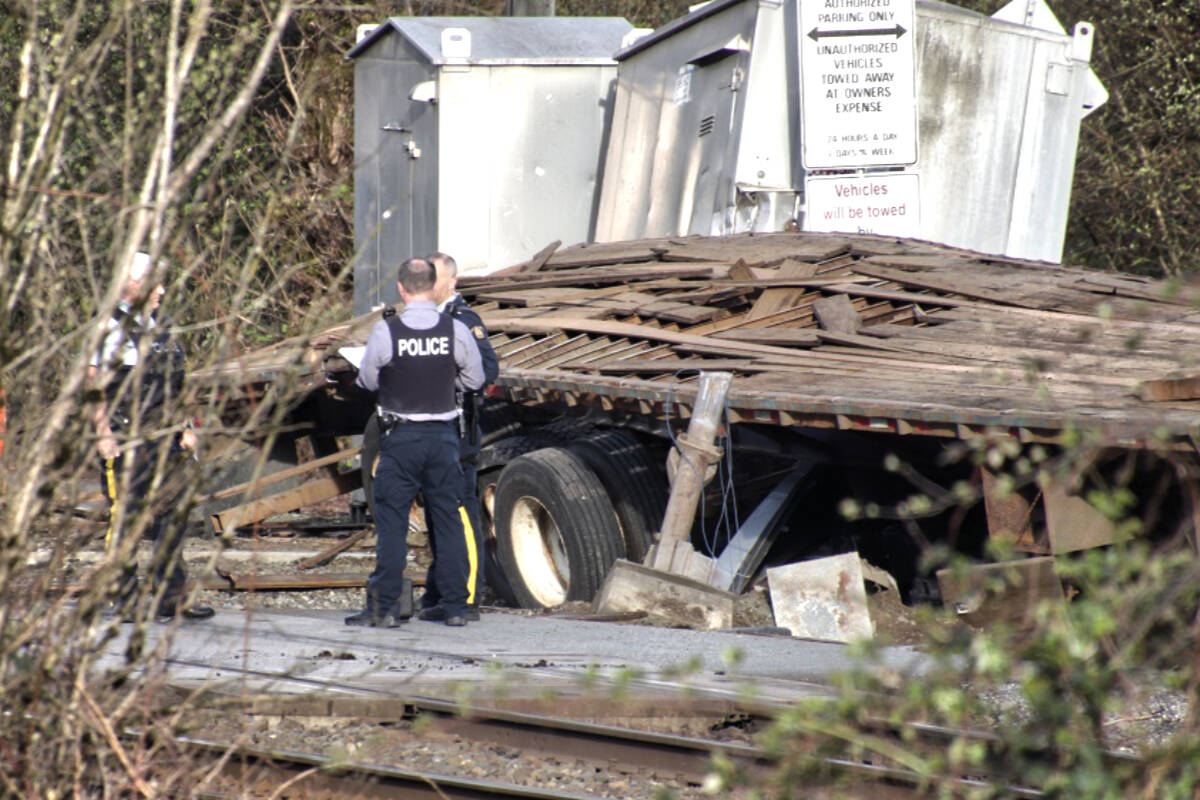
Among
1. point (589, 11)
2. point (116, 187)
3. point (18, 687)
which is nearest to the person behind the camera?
point (18, 687)

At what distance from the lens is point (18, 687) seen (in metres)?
4.11

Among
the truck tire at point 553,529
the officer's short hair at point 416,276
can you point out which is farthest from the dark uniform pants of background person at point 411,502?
the truck tire at point 553,529

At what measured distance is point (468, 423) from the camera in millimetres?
8648

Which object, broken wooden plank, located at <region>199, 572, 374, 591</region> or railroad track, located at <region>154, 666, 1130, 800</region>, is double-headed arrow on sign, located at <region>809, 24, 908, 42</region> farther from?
railroad track, located at <region>154, 666, 1130, 800</region>

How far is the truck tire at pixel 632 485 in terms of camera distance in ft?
33.0

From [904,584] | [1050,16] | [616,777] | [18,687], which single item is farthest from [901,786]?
[1050,16]

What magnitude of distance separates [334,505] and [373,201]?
3131 mm

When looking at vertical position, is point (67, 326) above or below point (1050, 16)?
below

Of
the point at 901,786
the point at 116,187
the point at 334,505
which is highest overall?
the point at 116,187

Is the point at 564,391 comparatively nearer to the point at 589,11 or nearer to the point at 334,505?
the point at 334,505

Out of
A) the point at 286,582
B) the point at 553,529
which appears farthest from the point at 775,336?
the point at 286,582

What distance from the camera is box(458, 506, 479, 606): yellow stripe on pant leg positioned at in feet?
28.3

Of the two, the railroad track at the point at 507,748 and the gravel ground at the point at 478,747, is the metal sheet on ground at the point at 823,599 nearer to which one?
the gravel ground at the point at 478,747

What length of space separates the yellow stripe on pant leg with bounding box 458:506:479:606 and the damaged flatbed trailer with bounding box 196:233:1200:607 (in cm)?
124
